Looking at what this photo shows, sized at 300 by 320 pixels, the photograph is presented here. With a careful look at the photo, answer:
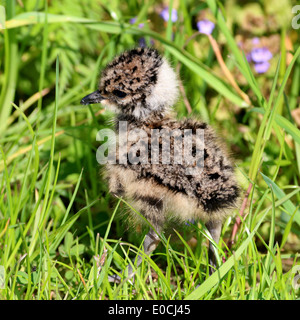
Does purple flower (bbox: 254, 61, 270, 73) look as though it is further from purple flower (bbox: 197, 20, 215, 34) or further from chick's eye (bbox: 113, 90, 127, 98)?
chick's eye (bbox: 113, 90, 127, 98)

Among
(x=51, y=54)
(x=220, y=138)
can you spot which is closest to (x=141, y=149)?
(x=220, y=138)

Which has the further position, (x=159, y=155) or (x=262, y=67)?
(x=262, y=67)

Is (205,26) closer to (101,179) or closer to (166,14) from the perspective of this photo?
(166,14)

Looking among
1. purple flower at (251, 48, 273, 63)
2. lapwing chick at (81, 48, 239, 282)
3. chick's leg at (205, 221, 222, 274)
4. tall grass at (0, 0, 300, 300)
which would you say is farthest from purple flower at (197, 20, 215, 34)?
chick's leg at (205, 221, 222, 274)

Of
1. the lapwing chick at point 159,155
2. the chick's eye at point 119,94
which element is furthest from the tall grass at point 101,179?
the chick's eye at point 119,94

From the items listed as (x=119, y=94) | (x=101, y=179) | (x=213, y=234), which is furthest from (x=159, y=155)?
(x=101, y=179)

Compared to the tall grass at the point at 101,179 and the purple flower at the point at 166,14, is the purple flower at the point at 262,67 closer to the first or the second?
the tall grass at the point at 101,179
